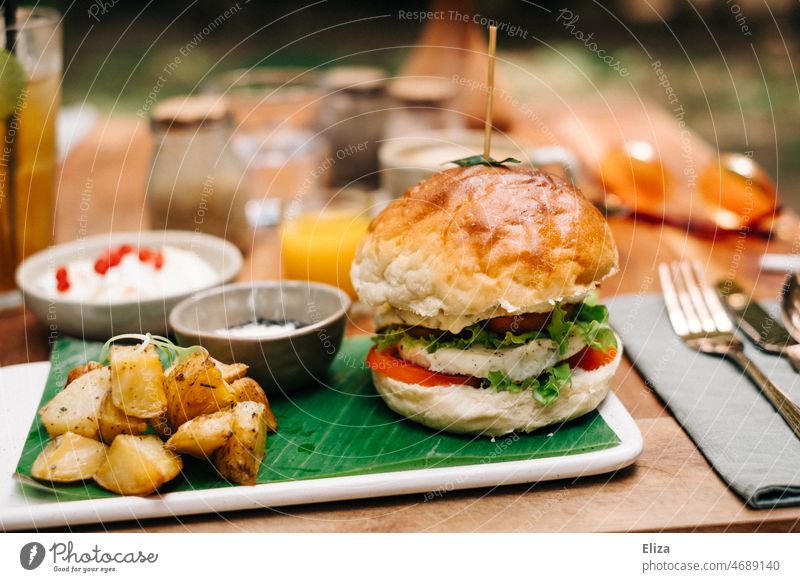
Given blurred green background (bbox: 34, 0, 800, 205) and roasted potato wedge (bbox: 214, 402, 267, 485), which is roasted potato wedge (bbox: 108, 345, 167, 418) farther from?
blurred green background (bbox: 34, 0, 800, 205)

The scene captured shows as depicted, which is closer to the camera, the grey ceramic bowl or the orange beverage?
the grey ceramic bowl

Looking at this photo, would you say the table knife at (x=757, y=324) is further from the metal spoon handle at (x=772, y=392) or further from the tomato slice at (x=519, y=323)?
the tomato slice at (x=519, y=323)

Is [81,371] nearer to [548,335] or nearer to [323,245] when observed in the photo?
[323,245]

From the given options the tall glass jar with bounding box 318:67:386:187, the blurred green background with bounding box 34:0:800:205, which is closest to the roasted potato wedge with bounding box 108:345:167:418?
the blurred green background with bounding box 34:0:800:205
